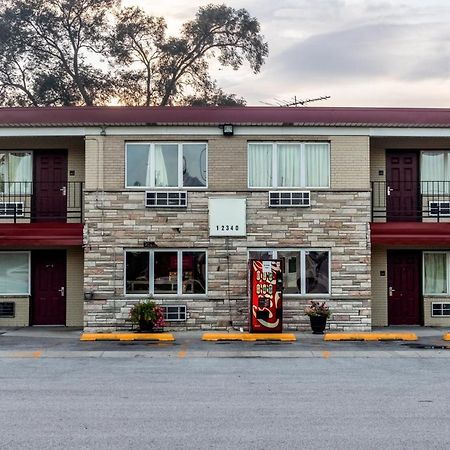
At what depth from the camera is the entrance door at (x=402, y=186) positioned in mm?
21438

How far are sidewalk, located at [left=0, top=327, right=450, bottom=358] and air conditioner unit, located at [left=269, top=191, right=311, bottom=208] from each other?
3.65 m

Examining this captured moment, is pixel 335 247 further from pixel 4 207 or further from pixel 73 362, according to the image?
pixel 4 207

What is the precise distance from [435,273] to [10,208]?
13.2 metres

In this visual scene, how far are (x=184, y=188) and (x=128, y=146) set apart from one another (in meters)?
2.02

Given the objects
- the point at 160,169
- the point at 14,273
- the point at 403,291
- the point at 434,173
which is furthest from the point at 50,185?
the point at 434,173

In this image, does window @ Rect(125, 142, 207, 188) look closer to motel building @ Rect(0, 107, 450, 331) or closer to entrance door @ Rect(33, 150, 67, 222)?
motel building @ Rect(0, 107, 450, 331)

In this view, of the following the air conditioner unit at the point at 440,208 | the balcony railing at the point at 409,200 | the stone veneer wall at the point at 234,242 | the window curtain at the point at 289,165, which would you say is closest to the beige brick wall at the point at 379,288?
the balcony railing at the point at 409,200

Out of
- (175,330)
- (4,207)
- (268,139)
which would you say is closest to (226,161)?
(268,139)

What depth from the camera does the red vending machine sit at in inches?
741

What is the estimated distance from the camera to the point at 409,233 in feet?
66.1

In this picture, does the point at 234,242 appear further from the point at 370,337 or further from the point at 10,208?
the point at 10,208

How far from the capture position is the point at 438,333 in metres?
19.6

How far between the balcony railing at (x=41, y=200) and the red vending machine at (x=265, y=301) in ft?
19.3

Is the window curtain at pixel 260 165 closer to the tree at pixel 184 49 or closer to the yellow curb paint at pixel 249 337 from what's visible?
the yellow curb paint at pixel 249 337
